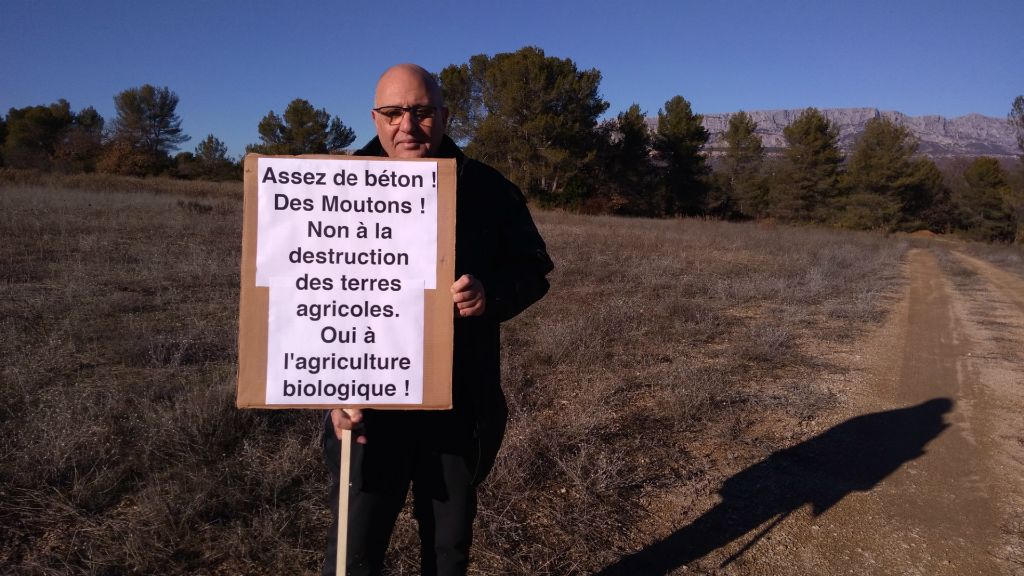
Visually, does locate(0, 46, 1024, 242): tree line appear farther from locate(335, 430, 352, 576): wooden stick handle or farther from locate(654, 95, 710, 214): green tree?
locate(335, 430, 352, 576): wooden stick handle

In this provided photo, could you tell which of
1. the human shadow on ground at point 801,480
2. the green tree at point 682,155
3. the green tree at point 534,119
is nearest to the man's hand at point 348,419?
the human shadow on ground at point 801,480

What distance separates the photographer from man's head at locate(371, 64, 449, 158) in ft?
5.31

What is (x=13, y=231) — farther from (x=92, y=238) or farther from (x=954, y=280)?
(x=954, y=280)

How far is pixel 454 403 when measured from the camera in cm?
170

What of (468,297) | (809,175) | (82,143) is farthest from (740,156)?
(468,297)

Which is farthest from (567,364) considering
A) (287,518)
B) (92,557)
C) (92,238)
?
(92,238)

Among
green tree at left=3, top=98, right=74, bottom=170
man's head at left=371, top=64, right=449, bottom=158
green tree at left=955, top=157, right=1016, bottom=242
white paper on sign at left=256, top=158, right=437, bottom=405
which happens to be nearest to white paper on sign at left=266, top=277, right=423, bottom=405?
white paper on sign at left=256, top=158, right=437, bottom=405

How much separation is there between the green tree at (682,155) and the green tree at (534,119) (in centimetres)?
865

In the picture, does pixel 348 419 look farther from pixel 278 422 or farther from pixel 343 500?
pixel 278 422

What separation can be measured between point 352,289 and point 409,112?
507 mm

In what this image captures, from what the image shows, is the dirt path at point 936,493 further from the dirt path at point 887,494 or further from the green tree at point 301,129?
the green tree at point 301,129

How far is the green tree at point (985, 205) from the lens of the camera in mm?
41875

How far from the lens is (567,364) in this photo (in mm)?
5047

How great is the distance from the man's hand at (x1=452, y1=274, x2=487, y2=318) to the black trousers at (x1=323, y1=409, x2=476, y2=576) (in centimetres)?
43
